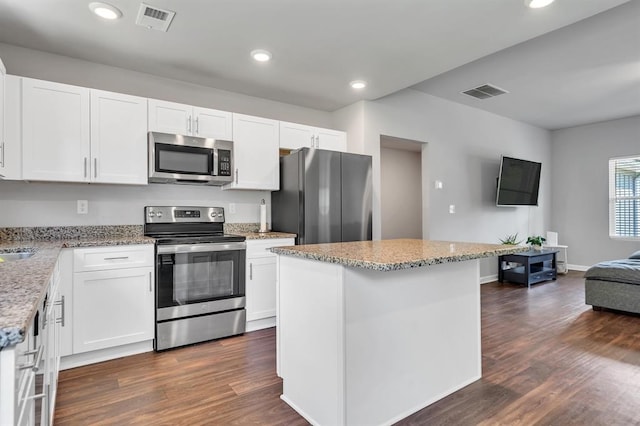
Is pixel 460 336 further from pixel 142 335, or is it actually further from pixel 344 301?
pixel 142 335

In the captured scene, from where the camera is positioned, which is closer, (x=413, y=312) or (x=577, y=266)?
(x=413, y=312)

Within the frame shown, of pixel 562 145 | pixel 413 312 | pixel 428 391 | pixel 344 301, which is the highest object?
pixel 562 145

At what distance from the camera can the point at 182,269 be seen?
9.89ft

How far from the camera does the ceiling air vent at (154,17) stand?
2.41 meters

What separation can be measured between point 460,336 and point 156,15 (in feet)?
9.69

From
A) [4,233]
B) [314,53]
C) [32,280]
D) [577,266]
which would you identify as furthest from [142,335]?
[577,266]

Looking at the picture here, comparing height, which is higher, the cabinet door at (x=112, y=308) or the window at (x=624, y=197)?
the window at (x=624, y=197)

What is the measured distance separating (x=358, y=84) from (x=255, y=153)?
51.4 inches

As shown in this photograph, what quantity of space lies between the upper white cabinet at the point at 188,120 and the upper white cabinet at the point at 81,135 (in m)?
0.10

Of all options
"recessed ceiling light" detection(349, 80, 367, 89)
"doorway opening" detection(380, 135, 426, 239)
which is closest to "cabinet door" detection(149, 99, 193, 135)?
"recessed ceiling light" detection(349, 80, 367, 89)

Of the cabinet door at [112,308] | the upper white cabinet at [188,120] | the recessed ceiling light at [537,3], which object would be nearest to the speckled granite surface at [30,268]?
the cabinet door at [112,308]

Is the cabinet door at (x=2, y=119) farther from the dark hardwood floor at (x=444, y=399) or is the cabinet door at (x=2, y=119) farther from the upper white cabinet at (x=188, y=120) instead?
the dark hardwood floor at (x=444, y=399)

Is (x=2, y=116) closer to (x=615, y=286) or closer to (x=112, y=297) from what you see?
(x=112, y=297)

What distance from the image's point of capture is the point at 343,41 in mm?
2877
